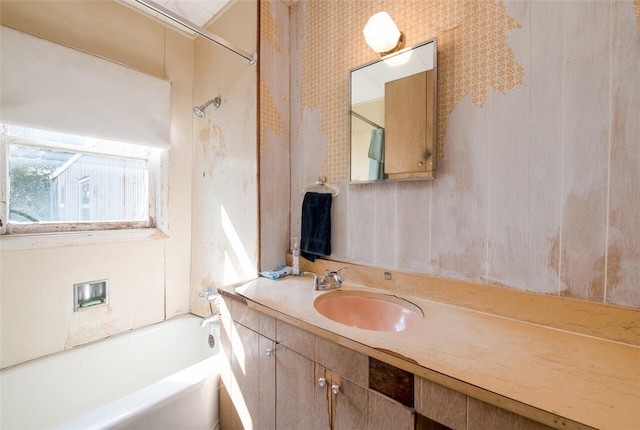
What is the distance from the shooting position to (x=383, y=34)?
45.3 inches

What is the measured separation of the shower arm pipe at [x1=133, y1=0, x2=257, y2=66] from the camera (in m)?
1.06

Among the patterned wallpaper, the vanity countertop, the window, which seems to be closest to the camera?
the vanity countertop

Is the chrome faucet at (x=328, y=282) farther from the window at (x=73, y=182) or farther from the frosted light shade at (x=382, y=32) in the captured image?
the window at (x=73, y=182)

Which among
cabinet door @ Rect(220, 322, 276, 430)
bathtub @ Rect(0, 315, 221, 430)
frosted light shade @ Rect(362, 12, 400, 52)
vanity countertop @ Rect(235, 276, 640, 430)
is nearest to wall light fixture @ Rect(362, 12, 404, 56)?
frosted light shade @ Rect(362, 12, 400, 52)

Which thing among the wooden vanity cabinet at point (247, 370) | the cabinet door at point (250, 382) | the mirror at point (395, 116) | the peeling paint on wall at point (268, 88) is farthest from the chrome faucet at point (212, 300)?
the mirror at point (395, 116)

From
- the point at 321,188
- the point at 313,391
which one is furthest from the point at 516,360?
the point at 321,188

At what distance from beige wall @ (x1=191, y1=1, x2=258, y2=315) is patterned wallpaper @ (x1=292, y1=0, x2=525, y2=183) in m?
0.36

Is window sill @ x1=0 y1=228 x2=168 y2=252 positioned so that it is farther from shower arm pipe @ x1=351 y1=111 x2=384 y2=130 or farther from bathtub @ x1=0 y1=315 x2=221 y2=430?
shower arm pipe @ x1=351 y1=111 x2=384 y2=130

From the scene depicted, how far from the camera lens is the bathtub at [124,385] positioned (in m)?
1.06

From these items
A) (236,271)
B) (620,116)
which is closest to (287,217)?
(236,271)

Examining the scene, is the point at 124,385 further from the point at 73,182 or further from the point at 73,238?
the point at 73,182

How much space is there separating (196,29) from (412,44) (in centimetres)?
103

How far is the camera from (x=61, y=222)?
1.51 metres

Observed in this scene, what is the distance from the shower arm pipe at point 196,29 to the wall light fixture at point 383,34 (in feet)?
2.29
